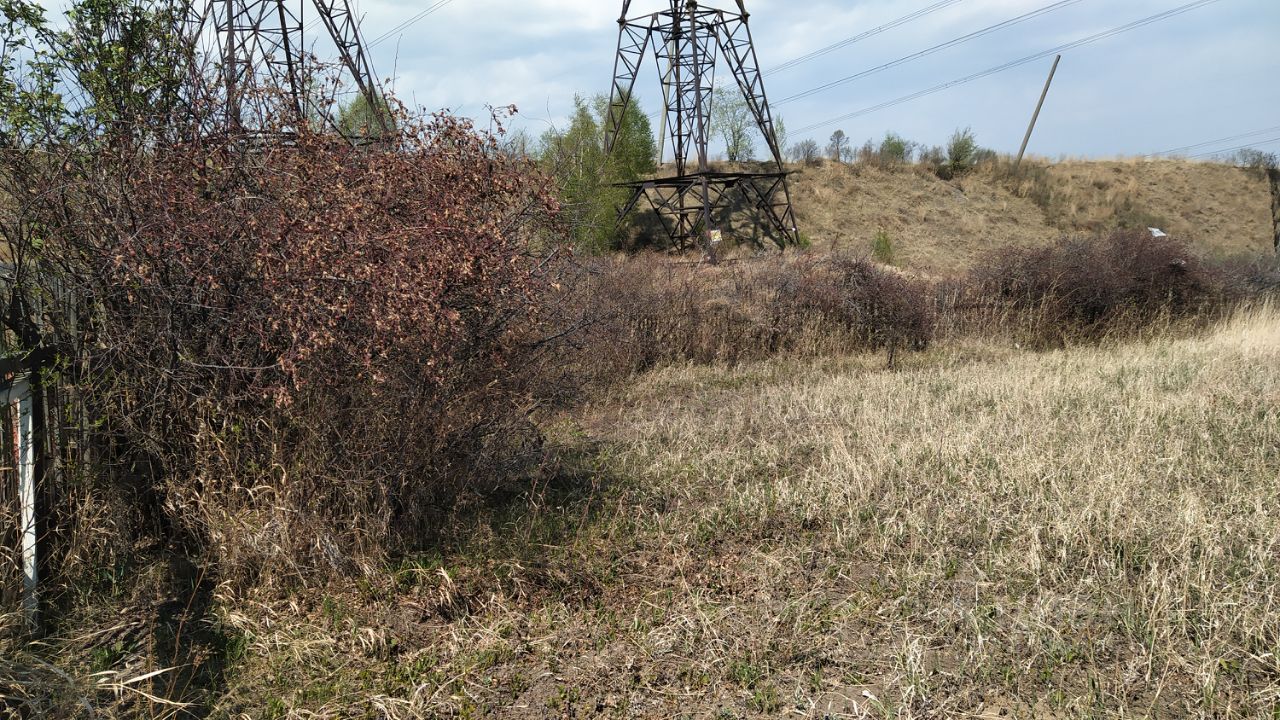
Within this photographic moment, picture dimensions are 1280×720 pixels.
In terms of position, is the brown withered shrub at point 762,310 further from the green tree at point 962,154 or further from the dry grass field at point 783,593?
the green tree at point 962,154

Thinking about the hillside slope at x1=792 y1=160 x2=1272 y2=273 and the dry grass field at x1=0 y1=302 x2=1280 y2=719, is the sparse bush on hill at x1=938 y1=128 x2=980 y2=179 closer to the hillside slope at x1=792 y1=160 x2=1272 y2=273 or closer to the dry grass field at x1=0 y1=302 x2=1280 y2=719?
the hillside slope at x1=792 y1=160 x2=1272 y2=273

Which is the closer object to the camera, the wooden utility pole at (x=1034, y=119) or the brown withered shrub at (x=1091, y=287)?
the brown withered shrub at (x=1091, y=287)

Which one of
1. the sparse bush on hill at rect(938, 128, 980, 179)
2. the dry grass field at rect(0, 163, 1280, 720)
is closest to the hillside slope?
the sparse bush on hill at rect(938, 128, 980, 179)

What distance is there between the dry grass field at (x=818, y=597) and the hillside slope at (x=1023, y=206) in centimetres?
2209

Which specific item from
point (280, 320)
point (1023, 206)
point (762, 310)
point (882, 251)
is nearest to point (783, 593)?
point (280, 320)

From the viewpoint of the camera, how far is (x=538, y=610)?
439 centimetres

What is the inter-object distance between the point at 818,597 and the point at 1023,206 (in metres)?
35.2

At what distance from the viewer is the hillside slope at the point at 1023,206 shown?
31078 millimetres

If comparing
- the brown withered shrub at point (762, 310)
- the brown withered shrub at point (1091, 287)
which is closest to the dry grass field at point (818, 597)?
the brown withered shrub at point (762, 310)

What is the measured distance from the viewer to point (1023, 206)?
35.5 meters

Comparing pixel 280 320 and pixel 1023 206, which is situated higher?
pixel 1023 206

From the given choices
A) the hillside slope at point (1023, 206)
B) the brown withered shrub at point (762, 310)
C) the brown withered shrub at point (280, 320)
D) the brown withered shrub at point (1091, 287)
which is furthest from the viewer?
the hillside slope at point (1023, 206)

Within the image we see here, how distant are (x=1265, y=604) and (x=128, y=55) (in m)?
6.25

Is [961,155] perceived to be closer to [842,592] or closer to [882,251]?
[882,251]
